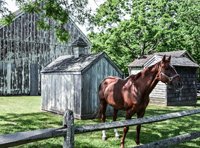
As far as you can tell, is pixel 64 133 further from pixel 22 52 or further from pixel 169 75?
pixel 22 52

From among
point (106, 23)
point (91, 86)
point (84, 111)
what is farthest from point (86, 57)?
point (106, 23)

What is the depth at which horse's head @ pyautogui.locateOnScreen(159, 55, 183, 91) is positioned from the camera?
179 inches

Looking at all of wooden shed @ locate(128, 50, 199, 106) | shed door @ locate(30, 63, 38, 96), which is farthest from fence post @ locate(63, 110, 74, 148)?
shed door @ locate(30, 63, 38, 96)

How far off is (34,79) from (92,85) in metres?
13.6

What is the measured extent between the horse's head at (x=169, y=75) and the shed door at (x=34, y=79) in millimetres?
18652

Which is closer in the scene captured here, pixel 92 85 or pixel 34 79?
pixel 92 85

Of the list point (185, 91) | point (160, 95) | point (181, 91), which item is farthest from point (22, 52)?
point (185, 91)

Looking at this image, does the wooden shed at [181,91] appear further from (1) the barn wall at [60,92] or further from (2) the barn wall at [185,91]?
(1) the barn wall at [60,92]

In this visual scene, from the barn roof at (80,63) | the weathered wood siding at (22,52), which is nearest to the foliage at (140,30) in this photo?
the weathered wood siding at (22,52)

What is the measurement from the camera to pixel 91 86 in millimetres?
9609

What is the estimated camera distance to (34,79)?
21.4m

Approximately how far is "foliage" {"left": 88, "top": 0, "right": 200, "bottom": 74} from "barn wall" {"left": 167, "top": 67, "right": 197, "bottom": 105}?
7.66 metres

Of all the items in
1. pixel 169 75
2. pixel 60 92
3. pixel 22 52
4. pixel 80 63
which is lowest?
pixel 60 92

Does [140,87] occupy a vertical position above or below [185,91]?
above
